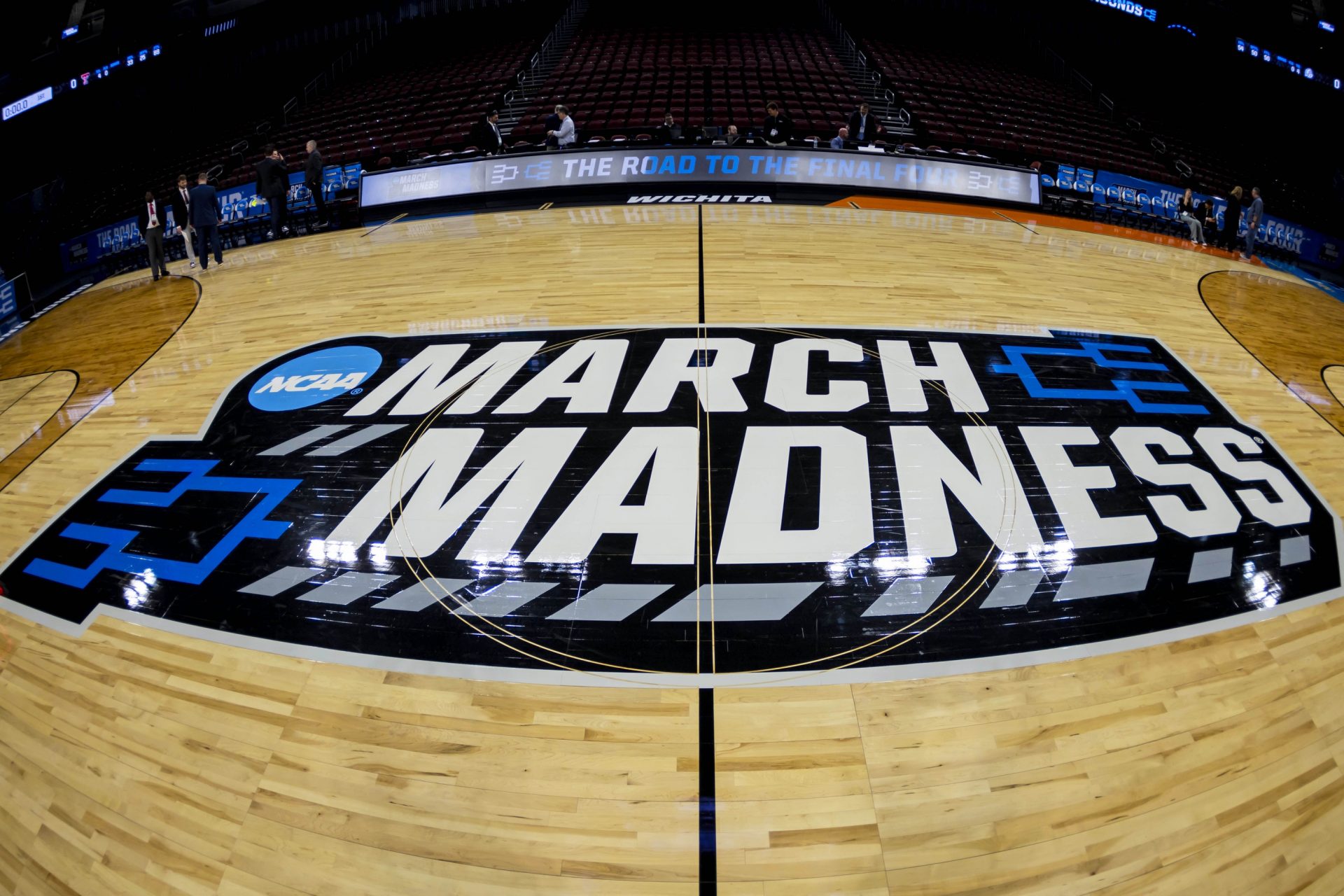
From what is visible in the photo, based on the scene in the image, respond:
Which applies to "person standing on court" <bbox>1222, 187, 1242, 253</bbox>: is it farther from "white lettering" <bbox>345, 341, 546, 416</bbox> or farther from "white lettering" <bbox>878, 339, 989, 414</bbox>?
"white lettering" <bbox>345, 341, 546, 416</bbox>

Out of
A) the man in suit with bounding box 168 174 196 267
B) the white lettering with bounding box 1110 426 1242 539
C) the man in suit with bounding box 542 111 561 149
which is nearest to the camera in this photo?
the white lettering with bounding box 1110 426 1242 539

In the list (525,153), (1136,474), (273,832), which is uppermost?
(525,153)

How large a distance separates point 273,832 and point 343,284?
7250mm

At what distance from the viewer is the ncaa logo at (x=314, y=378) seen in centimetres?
613

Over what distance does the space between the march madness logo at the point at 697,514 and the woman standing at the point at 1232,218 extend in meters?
7.17

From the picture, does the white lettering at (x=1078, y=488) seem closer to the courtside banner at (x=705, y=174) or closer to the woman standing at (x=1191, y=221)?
the courtside banner at (x=705, y=174)

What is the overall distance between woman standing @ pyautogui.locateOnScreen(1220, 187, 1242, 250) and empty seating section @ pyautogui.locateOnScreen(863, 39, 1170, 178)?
286 centimetres

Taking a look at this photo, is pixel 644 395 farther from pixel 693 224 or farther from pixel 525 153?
pixel 525 153

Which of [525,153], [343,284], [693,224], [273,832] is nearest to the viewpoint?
[273,832]

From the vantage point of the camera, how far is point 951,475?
4.98 m

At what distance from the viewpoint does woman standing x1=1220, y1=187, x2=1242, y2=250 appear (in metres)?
11.2

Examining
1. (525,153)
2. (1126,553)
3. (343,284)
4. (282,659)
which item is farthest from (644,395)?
(525,153)

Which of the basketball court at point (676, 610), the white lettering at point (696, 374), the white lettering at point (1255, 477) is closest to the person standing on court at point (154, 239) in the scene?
the basketball court at point (676, 610)

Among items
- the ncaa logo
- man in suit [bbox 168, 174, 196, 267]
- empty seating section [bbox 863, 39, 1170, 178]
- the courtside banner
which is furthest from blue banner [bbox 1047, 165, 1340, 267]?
man in suit [bbox 168, 174, 196, 267]
